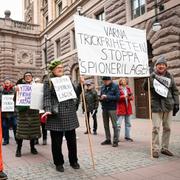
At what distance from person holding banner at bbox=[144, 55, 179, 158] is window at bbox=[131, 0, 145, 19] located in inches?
451

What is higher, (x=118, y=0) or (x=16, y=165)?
(x=118, y=0)

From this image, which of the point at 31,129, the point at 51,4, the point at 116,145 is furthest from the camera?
the point at 51,4

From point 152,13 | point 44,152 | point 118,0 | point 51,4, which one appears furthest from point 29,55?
point 44,152

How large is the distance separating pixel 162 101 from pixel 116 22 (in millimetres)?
13424

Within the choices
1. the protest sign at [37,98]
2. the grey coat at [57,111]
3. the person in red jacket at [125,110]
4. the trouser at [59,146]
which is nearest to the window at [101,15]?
the person in red jacket at [125,110]

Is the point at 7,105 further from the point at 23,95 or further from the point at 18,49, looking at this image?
the point at 18,49

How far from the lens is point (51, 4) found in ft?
101

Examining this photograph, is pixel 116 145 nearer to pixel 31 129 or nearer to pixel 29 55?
pixel 31 129

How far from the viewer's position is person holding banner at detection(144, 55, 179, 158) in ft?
20.1

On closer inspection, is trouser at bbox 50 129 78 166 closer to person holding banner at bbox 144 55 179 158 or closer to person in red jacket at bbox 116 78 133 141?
person holding banner at bbox 144 55 179 158

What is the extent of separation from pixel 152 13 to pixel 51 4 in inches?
678

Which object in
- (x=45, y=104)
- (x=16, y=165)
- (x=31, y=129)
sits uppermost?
(x=45, y=104)

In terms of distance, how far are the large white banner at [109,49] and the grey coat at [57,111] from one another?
61cm

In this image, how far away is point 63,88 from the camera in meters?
5.29
